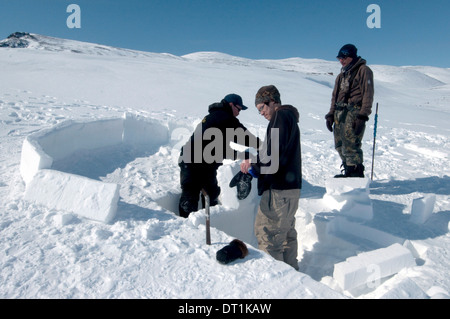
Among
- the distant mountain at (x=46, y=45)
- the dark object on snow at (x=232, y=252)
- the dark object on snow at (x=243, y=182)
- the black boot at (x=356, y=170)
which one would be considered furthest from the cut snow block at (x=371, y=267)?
the distant mountain at (x=46, y=45)

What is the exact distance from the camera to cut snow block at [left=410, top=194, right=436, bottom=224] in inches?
137

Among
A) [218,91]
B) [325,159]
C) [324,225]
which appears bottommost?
[324,225]

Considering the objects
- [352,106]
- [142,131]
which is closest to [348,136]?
[352,106]

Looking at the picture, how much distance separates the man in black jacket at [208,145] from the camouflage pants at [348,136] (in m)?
1.23

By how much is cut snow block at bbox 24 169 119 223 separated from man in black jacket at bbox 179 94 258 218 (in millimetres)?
1215

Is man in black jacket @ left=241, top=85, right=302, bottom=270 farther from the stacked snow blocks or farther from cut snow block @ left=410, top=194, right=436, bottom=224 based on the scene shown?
cut snow block @ left=410, top=194, right=436, bottom=224

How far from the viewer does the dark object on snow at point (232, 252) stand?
2221mm

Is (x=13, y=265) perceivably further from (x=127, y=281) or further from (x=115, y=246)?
(x=127, y=281)

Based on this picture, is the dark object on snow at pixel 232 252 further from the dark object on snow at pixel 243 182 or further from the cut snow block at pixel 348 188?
the cut snow block at pixel 348 188

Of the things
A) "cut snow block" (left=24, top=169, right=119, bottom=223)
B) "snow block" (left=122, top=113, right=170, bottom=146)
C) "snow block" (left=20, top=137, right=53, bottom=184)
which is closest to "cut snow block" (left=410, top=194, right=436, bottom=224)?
"cut snow block" (left=24, top=169, right=119, bottom=223)

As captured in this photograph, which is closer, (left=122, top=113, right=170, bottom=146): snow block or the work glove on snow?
the work glove on snow

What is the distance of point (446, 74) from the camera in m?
55.8
